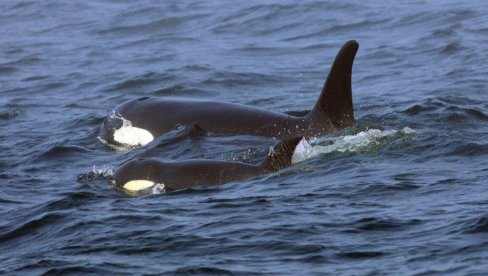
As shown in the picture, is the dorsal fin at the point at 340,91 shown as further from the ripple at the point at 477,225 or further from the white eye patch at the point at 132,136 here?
the ripple at the point at 477,225

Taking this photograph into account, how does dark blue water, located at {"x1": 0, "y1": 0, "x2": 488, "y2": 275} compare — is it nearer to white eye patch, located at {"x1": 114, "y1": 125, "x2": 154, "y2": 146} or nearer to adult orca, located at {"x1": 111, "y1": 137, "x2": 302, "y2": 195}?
adult orca, located at {"x1": 111, "y1": 137, "x2": 302, "y2": 195}

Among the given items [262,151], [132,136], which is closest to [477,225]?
[262,151]

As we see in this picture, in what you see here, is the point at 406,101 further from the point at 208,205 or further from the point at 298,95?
the point at 208,205

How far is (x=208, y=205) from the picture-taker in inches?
453

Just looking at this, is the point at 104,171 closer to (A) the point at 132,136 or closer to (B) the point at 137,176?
(B) the point at 137,176

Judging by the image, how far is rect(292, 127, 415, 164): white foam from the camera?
1317cm

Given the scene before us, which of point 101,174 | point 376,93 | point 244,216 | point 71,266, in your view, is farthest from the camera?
point 376,93

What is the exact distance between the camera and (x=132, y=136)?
51.6ft

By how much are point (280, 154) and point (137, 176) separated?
152 centimetres

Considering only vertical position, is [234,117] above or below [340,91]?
below

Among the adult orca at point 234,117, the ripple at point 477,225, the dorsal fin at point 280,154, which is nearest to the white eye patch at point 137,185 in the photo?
the dorsal fin at point 280,154

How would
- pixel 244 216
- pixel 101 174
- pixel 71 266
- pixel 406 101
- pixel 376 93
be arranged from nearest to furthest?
1. pixel 71 266
2. pixel 244 216
3. pixel 101 174
4. pixel 406 101
5. pixel 376 93

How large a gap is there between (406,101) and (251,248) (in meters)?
8.09

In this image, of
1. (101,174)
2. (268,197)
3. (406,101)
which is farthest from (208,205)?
(406,101)
